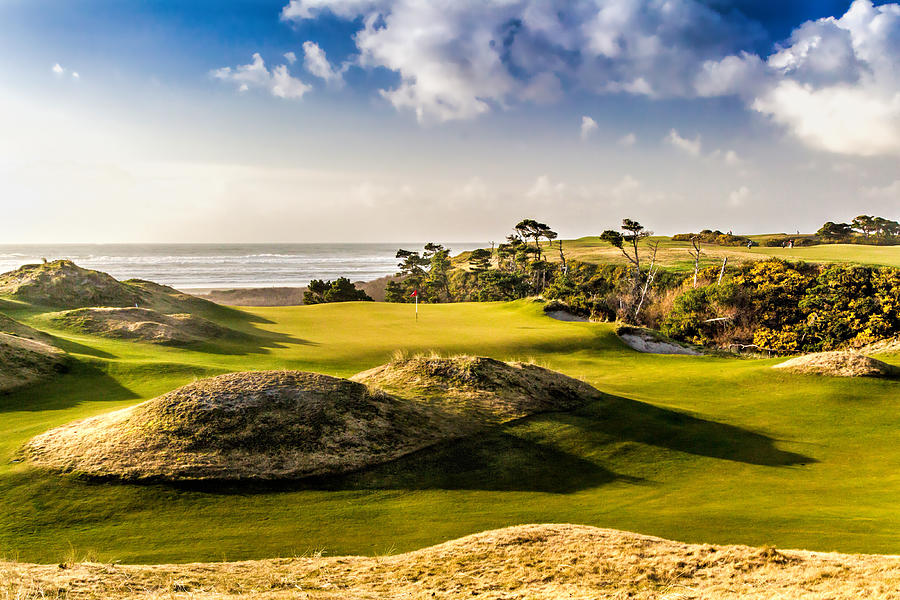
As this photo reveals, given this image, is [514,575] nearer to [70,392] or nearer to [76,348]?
[70,392]

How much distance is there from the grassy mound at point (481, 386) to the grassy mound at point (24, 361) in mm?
8739

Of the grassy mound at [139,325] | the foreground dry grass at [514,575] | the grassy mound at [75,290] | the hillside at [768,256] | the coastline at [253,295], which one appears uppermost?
Result: the hillside at [768,256]

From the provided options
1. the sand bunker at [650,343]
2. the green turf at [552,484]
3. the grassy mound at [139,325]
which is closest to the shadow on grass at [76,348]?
the green turf at [552,484]

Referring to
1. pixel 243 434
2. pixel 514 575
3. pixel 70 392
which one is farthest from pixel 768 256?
pixel 70 392

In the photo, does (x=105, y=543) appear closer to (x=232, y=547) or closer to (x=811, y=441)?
(x=232, y=547)

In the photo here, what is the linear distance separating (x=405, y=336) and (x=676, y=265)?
159 feet

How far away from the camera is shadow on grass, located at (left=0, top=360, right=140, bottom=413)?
12.7 meters

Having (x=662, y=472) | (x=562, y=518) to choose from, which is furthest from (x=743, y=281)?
(x=562, y=518)

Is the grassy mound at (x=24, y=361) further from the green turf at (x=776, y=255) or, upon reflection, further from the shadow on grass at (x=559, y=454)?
the green turf at (x=776, y=255)

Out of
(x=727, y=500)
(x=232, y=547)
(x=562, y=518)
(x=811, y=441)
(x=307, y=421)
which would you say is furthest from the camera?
(x=811, y=441)

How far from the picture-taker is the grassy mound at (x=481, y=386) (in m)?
12.2

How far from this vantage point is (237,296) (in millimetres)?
62875

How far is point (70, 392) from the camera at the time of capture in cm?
1389

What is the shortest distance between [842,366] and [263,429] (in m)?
17.8
